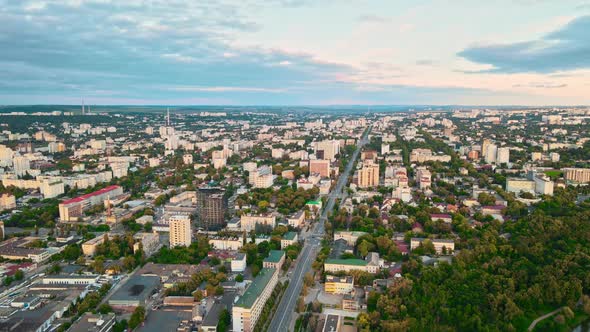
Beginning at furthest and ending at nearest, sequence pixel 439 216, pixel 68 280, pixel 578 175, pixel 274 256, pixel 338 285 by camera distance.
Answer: pixel 578 175, pixel 439 216, pixel 274 256, pixel 68 280, pixel 338 285

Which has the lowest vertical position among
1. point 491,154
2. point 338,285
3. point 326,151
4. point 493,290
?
point 338,285

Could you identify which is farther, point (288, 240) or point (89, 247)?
point (288, 240)

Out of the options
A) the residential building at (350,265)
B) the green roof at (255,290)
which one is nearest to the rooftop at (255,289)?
the green roof at (255,290)

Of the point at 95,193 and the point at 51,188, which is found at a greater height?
the point at 51,188

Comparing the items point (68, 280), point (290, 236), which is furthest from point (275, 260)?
point (68, 280)

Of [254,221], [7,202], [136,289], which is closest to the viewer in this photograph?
[136,289]

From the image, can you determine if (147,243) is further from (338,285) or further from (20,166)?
(20,166)

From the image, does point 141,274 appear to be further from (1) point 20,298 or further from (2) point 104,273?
(1) point 20,298
